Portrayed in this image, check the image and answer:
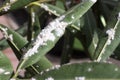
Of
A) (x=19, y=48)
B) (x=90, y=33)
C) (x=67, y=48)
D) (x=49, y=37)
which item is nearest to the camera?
(x=49, y=37)

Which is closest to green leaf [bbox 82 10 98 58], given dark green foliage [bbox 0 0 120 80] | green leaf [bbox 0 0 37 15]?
dark green foliage [bbox 0 0 120 80]

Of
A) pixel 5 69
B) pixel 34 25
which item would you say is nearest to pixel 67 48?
pixel 34 25

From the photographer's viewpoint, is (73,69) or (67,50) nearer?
(73,69)

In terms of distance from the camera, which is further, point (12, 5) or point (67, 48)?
point (67, 48)

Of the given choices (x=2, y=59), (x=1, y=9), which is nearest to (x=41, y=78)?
(x=2, y=59)

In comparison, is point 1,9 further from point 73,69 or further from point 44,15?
point 44,15

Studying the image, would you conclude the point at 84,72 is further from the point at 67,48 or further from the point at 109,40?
the point at 67,48

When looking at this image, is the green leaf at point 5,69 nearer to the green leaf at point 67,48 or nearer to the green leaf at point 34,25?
the green leaf at point 34,25
